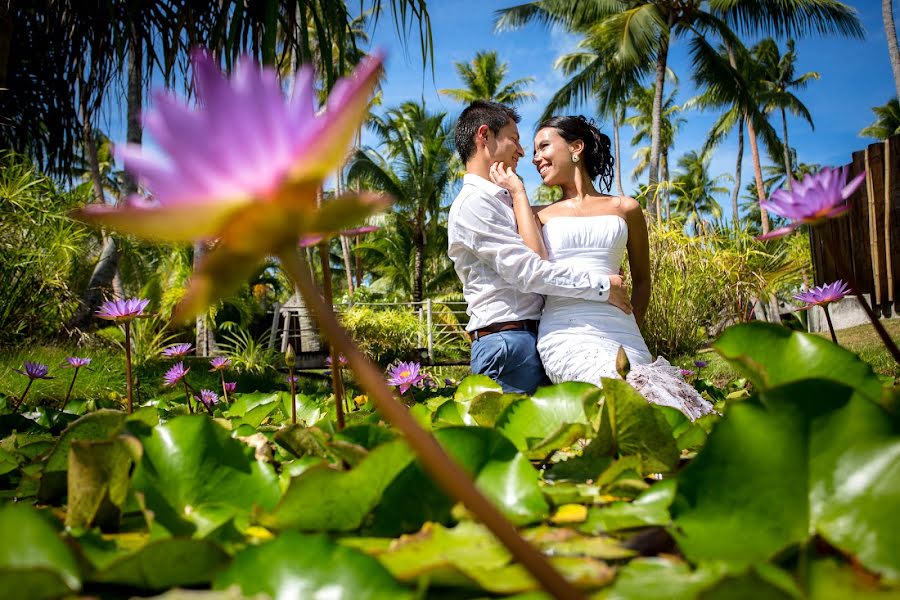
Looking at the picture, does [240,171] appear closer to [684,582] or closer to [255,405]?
[684,582]

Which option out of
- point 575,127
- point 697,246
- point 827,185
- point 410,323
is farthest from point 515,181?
point 410,323

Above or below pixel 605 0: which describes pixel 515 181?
below

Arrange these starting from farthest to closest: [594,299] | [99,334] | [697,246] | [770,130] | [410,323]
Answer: [770,130], [410,323], [697,246], [99,334], [594,299]

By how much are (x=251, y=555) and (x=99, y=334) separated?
15.5ft

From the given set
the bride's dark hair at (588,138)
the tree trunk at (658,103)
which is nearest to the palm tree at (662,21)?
the tree trunk at (658,103)

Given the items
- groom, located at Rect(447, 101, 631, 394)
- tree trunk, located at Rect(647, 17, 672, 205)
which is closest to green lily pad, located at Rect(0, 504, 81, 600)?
groom, located at Rect(447, 101, 631, 394)

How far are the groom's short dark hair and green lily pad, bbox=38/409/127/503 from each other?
175 centimetres

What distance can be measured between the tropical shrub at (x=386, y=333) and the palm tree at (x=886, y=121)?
88.9 ft

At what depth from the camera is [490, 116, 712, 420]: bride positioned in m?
1.74

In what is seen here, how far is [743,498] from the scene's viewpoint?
32 cm

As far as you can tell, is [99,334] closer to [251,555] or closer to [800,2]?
[251,555]

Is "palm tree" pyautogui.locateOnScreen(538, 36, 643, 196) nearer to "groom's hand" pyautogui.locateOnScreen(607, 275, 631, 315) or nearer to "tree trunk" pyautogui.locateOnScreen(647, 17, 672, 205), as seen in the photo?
"tree trunk" pyautogui.locateOnScreen(647, 17, 672, 205)

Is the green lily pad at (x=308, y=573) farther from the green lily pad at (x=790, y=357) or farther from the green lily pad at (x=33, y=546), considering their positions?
the green lily pad at (x=790, y=357)

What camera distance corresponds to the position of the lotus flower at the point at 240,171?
23 centimetres
